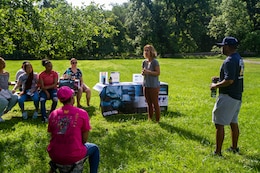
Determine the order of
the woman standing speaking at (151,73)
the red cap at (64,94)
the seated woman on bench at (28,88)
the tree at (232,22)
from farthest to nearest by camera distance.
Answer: the tree at (232,22) → the seated woman on bench at (28,88) → the woman standing speaking at (151,73) → the red cap at (64,94)

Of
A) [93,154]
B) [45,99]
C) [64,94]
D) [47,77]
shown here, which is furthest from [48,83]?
[64,94]

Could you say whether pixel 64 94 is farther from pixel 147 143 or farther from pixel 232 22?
pixel 232 22

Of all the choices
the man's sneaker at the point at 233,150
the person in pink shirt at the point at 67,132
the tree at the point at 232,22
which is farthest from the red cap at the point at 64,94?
the tree at the point at 232,22

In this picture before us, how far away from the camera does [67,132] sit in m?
3.15

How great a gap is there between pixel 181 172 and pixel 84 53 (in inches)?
1513

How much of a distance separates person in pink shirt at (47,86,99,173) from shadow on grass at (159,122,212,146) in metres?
2.87

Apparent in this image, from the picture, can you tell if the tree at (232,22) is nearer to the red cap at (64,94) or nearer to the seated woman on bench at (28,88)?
the seated woman on bench at (28,88)

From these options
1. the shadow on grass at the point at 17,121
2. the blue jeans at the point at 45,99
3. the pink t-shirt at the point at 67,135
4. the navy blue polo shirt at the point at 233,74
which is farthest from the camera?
the blue jeans at the point at 45,99

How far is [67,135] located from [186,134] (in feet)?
11.0

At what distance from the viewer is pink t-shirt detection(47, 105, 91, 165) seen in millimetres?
3139

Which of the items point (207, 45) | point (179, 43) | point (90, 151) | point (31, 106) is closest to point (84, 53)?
point (179, 43)

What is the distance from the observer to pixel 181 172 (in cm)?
424

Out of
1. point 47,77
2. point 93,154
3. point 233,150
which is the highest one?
point 47,77

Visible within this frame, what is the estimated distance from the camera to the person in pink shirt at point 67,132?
314 centimetres
